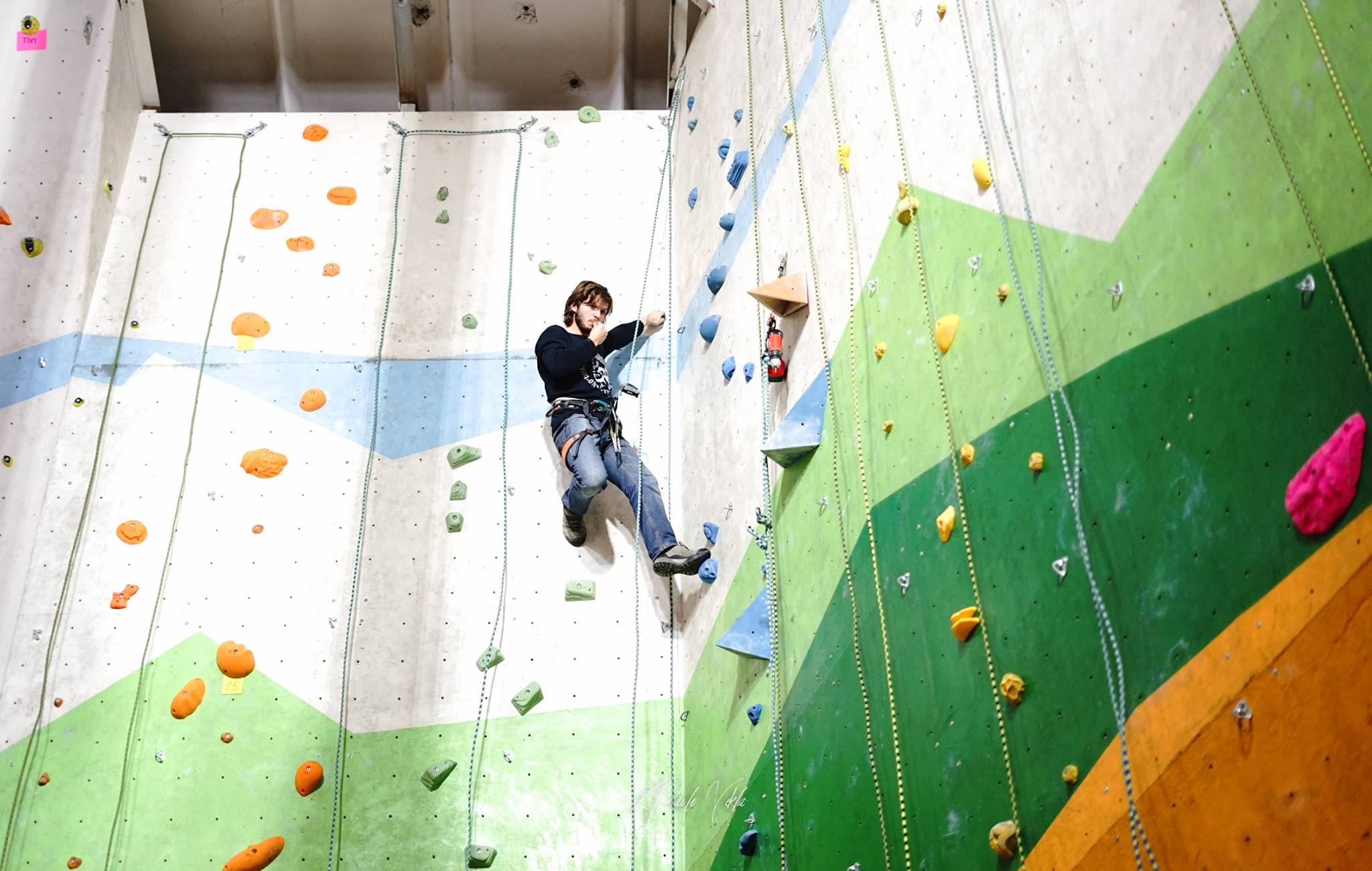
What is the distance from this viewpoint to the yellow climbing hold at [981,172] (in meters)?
2.22

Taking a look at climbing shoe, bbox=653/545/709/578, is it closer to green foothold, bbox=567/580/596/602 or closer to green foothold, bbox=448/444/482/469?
green foothold, bbox=567/580/596/602

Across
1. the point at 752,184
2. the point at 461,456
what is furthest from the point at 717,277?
Result: the point at 461,456

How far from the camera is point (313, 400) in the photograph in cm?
412

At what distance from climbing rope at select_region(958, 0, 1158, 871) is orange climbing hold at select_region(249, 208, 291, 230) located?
2838 millimetres

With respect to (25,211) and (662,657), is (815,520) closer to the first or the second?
(662,657)

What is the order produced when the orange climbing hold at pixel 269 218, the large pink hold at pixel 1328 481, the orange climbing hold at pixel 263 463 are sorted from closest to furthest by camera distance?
1. the large pink hold at pixel 1328 481
2. the orange climbing hold at pixel 263 463
3. the orange climbing hold at pixel 269 218

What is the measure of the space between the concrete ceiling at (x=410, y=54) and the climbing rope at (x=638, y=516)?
0.40 m

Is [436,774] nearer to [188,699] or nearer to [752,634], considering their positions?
[188,699]

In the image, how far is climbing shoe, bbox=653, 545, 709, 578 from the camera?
3.53 meters

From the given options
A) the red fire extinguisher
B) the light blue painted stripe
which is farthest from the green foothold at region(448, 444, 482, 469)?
the red fire extinguisher

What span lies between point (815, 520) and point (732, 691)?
66 cm

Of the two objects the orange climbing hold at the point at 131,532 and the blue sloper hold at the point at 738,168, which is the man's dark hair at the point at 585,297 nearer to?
the blue sloper hold at the point at 738,168

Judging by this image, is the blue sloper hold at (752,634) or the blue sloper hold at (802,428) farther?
the blue sloper hold at (752,634)

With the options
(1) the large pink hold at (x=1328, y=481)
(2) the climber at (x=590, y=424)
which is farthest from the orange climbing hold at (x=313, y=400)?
(1) the large pink hold at (x=1328, y=481)
